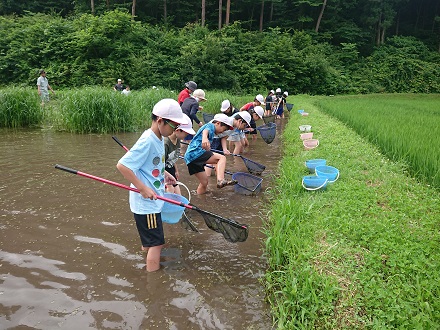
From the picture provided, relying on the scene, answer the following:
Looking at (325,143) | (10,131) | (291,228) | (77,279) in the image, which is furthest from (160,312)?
(10,131)

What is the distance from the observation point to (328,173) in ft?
16.8

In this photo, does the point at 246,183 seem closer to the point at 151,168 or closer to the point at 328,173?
the point at 328,173

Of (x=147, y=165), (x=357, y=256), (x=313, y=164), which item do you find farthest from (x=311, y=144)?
(x=147, y=165)

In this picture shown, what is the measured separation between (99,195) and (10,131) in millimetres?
6670

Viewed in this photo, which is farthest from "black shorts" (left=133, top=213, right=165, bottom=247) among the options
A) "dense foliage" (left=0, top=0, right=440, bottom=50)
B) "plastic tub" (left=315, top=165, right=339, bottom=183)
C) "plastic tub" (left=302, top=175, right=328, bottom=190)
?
"dense foliage" (left=0, top=0, right=440, bottom=50)

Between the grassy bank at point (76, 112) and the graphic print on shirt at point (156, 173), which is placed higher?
the graphic print on shirt at point (156, 173)

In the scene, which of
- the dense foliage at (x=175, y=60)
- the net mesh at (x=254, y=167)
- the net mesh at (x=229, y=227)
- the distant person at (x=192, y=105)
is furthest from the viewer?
the dense foliage at (x=175, y=60)

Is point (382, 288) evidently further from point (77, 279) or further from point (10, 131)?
point (10, 131)

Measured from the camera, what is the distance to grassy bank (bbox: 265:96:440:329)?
2.48 meters

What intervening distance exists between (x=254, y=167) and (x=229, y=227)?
3543mm

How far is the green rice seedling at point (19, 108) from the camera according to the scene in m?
10.4

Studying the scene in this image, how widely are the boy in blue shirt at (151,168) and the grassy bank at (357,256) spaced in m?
1.16

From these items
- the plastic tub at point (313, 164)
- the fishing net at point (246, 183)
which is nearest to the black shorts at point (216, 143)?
the fishing net at point (246, 183)

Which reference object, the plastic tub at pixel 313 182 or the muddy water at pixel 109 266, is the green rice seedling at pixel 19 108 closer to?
the muddy water at pixel 109 266
